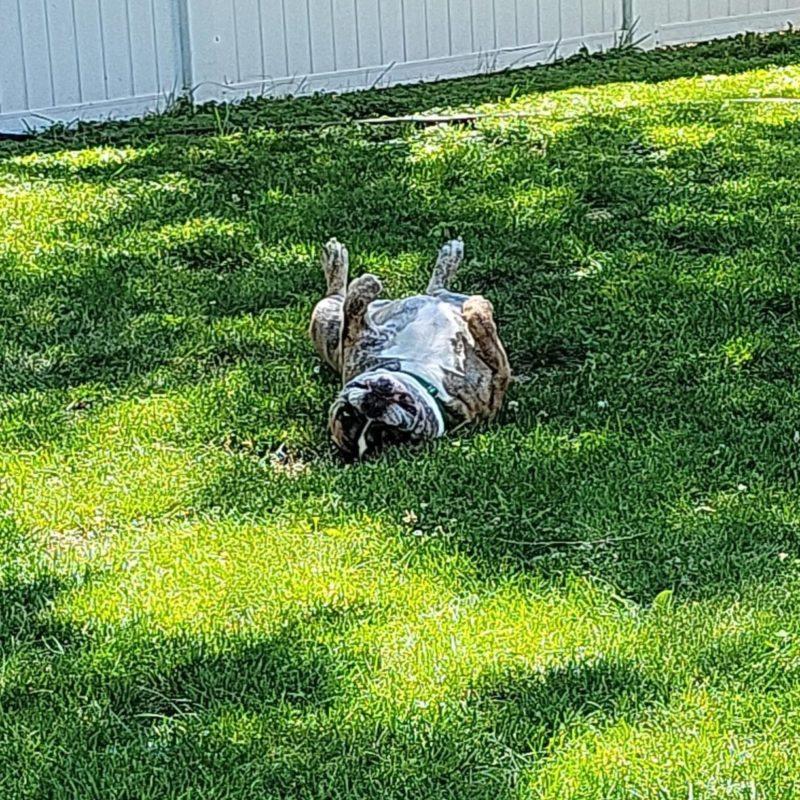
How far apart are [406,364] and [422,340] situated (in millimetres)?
149

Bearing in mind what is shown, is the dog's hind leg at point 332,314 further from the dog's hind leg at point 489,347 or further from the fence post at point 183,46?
the fence post at point 183,46

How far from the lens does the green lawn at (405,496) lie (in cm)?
270

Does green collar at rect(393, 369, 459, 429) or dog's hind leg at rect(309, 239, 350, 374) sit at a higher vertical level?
dog's hind leg at rect(309, 239, 350, 374)

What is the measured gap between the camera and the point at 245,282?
18.2ft

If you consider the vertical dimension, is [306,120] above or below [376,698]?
above

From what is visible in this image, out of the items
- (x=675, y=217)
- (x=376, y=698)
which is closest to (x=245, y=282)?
(x=675, y=217)

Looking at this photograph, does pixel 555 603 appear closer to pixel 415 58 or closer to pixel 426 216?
pixel 426 216

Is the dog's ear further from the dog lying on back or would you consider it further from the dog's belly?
the dog's belly

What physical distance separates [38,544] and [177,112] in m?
5.49

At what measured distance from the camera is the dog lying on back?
13.0 feet

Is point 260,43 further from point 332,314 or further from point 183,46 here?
point 332,314

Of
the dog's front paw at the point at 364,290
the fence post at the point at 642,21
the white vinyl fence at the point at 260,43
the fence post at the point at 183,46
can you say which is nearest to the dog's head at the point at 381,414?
the dog's front paw at the point at 364,290

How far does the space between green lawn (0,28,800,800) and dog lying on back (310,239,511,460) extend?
88 mm

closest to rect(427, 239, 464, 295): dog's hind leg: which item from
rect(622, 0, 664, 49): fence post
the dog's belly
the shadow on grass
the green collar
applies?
the dog's belly
